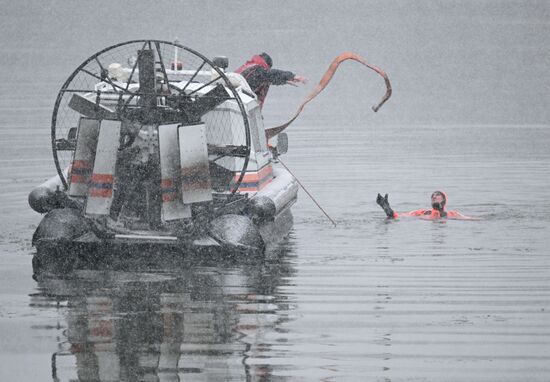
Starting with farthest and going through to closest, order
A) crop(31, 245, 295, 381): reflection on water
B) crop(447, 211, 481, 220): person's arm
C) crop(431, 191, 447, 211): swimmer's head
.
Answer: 1. crop(447, 211, 481, 220): person's arm
2. crop(431, 191, 447, 211): swimmer's head
3. crop(31, 245, 295, 381): reflection on water

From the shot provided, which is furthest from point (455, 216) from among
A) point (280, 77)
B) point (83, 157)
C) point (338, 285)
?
point (83, 157)

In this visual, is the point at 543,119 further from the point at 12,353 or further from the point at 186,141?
the point at 12,353

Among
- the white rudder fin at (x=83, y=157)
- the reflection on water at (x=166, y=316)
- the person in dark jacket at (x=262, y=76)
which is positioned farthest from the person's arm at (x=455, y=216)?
the white rudder fin at (x=83, y=157)

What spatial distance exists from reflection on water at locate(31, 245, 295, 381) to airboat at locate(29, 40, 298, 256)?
1.25ft

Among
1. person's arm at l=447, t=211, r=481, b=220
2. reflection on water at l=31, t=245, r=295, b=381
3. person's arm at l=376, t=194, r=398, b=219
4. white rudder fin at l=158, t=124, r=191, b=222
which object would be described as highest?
white rudder fin at l=158, t=124, r=191, b=222

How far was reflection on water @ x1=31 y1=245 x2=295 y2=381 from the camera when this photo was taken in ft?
37.4

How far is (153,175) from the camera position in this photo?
53.6 ft

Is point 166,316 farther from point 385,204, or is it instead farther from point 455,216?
point 455,216

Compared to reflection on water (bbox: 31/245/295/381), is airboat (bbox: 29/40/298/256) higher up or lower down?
higher up

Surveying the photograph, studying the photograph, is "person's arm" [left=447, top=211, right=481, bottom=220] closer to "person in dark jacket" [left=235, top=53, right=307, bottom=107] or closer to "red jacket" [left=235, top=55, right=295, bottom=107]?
"person in dark jacket" [left=235, top=53, right=307, bottom=107]

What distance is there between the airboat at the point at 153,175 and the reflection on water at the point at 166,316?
381 mm

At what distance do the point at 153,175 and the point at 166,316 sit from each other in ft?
10.1

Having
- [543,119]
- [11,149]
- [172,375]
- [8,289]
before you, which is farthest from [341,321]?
[543,119]

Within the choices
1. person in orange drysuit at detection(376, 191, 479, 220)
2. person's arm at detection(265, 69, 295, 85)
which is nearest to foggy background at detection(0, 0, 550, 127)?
person in orange drysuit at detection(376, 191, 479, 220)
